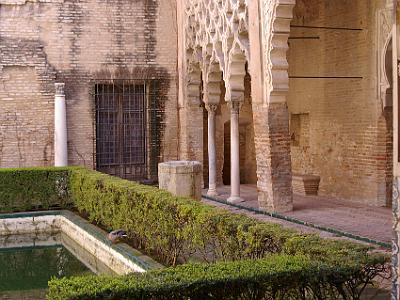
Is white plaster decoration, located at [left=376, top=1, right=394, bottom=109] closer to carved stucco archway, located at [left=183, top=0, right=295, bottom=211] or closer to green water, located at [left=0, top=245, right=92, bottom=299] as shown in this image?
carved stucco archway, located at [left=183, top=0, right=295, bottom=211]

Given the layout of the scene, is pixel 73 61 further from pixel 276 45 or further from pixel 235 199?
pixel 276 45

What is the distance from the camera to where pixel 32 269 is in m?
10.3

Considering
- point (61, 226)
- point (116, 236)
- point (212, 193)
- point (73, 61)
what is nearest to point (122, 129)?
point (73, 61)

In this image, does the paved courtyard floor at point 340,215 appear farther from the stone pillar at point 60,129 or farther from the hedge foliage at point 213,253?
the stone pillar at point 60,129

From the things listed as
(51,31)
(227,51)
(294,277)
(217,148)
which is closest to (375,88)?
(227,51)

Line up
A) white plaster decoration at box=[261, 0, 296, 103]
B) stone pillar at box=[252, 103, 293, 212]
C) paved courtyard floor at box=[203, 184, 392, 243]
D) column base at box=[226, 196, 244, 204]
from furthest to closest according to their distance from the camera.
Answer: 1. column base at box=[226, 196, 244, 204]
2. stone pillar at box=[252, 103, 293, 212]
3. white plaster decoration at box=[261, 0, 296, 103]
4. paved courtyard floor at box=[203, 184, 392, 243]

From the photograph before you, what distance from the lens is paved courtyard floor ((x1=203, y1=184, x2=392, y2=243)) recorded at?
10355 mm

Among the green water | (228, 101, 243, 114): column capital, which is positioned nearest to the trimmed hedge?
the green water

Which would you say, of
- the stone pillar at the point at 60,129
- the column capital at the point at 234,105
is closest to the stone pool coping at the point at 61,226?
the stone pillar at the point at 60,129

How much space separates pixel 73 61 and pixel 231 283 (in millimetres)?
12768

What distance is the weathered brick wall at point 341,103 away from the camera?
43.2 ft

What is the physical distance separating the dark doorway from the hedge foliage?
5248 mm

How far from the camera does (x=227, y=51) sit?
13.7 meters

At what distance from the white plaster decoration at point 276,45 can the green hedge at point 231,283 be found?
22.2ft
